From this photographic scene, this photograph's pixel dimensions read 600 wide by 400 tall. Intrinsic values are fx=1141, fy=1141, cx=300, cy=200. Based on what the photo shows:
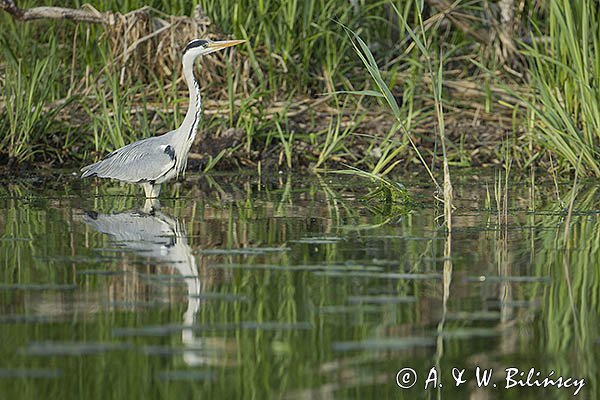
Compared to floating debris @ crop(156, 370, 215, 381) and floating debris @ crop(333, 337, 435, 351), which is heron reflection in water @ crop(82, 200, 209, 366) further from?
floating debris @ crop(333, 337, 435, 351)

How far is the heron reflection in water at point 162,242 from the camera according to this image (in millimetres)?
3666

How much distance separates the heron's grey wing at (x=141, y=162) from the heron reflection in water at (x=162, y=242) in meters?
0.21

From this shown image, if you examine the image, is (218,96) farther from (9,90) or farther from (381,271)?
(381,271)

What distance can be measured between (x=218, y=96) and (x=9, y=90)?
2065 mm

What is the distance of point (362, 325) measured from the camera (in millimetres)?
3854

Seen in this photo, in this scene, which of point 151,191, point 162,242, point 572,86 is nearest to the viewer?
point 162,242

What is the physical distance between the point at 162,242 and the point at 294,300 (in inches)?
60.3

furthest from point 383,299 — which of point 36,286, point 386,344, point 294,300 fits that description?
point 36,286

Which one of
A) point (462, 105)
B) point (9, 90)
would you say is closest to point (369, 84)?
point (462, 105)

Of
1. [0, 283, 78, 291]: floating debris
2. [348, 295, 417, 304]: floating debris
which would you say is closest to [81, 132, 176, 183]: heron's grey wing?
[0, 283, 78, 291]: floating debris

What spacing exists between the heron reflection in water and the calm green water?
0.03 ft

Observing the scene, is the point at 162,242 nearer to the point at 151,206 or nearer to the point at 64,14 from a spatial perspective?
the point at 151,206

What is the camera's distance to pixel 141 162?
7.43 m

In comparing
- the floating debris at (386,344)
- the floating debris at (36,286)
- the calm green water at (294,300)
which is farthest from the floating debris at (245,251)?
the floating debris at (386,344)
